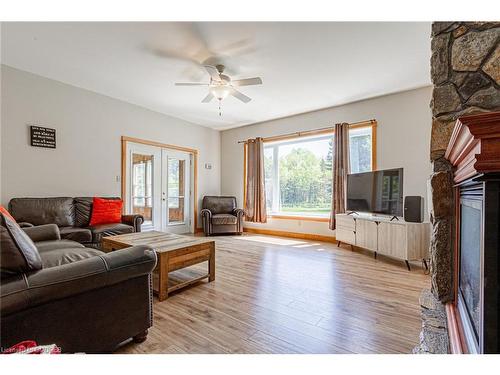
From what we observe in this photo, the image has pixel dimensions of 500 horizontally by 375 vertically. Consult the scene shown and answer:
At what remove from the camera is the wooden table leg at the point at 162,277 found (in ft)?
6.99

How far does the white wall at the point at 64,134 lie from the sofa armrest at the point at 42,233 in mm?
1131

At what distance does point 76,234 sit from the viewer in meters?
3.00

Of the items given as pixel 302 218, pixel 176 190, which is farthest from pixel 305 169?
pixel 176 190

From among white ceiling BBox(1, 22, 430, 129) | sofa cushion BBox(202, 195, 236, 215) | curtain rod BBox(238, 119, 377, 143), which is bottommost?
sofa cushion BBox(202, 195, 236, 215)

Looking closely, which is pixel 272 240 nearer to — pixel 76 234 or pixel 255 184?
pixel 255 184

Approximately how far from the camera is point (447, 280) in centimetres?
151

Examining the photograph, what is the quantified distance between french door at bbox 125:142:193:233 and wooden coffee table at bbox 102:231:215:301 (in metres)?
2.06

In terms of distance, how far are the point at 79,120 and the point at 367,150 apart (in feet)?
15.9

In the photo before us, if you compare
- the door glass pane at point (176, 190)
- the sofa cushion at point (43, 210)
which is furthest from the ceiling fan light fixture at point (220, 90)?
the sofa cushion at point (43, 210)

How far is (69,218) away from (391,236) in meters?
4.47

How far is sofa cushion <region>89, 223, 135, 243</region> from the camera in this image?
3148mm

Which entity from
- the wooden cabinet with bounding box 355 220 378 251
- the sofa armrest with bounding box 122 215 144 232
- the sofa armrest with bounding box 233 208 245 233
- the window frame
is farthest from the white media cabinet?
the sofa armrest with bounding box 122 215 144 232

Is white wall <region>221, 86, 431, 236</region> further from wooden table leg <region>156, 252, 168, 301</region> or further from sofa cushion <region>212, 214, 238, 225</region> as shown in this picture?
wooden table leg <region>156, 252, 168, 301</region>
